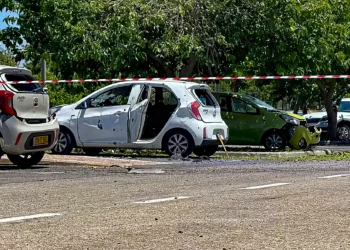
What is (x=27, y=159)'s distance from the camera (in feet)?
47.8

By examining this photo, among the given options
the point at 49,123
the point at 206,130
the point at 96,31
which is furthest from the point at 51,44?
the point at 49,123

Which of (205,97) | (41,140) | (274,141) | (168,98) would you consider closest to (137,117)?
(168,98)

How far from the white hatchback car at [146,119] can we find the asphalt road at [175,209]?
3.76 meters

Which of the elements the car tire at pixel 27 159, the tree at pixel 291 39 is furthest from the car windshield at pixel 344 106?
the car tire at pixel 27 159

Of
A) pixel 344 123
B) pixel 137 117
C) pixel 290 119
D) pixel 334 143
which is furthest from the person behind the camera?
pixel 344 123

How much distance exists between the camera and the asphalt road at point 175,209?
6660 millimetres

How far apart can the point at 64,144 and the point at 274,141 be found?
21.3 ft

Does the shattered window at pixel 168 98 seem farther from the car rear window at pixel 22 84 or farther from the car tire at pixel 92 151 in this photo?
the car rear window at pixel 22 84

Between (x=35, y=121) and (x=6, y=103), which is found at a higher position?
(x=6, y=103)

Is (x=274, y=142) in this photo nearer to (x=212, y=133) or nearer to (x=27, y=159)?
(x=212, y=133)

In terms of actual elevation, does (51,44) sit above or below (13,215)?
above

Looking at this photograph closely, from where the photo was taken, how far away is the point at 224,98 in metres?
21.4

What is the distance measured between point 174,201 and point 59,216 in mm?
1587

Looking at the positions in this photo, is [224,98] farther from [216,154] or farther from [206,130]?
[206,130]
